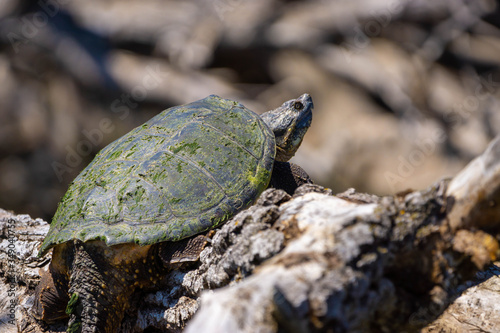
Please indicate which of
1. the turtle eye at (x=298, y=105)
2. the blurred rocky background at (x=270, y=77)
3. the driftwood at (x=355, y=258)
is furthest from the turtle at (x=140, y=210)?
the blurred rocky background at (x=270, y=77)

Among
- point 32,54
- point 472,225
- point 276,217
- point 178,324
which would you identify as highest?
point 472,225

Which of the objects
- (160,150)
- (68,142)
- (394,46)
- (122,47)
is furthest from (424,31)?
(68,142)

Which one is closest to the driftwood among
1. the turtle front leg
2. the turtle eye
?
the turtle front leg

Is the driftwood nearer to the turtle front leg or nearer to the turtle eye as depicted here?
the turtle front leg

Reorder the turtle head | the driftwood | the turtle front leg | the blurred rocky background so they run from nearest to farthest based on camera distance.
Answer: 1. the driftwood
2. the turtle front leg
3. the turtle head
4. the blurred rocky background

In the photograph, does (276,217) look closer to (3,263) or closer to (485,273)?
(485,273)

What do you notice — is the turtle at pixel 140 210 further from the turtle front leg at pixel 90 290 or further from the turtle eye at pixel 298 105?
the turtle eye at pixel 298 105
